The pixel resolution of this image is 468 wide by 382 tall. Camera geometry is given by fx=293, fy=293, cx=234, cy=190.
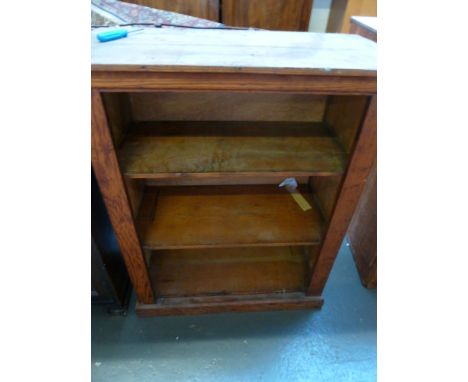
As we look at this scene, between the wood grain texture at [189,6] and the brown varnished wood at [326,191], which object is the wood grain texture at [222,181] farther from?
the wood grain texture at [189,6]

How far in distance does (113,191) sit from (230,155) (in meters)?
A: 0.37

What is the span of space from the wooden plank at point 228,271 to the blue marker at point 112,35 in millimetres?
949

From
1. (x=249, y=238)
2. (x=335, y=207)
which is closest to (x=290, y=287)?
(x=249, y=238)

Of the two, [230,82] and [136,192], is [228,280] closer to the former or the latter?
[136,192]

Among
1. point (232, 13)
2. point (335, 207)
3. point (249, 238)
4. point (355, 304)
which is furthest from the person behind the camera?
point (232, 13)

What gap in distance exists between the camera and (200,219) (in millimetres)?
1160

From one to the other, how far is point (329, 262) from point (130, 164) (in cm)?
84

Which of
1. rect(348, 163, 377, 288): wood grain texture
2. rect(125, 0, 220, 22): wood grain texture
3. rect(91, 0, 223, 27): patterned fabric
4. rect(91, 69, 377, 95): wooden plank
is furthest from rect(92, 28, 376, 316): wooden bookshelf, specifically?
rect(125, 0, 220, 22): wood grain texture

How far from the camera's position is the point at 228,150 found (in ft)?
3.08

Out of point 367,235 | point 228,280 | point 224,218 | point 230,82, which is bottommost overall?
point 228,280

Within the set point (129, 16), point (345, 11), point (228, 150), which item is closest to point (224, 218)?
point (228, 150)

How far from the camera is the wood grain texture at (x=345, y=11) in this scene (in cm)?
204

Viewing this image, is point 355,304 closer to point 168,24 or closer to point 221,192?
point 221,192

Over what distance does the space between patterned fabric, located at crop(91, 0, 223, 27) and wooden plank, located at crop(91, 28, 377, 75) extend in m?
0.16
